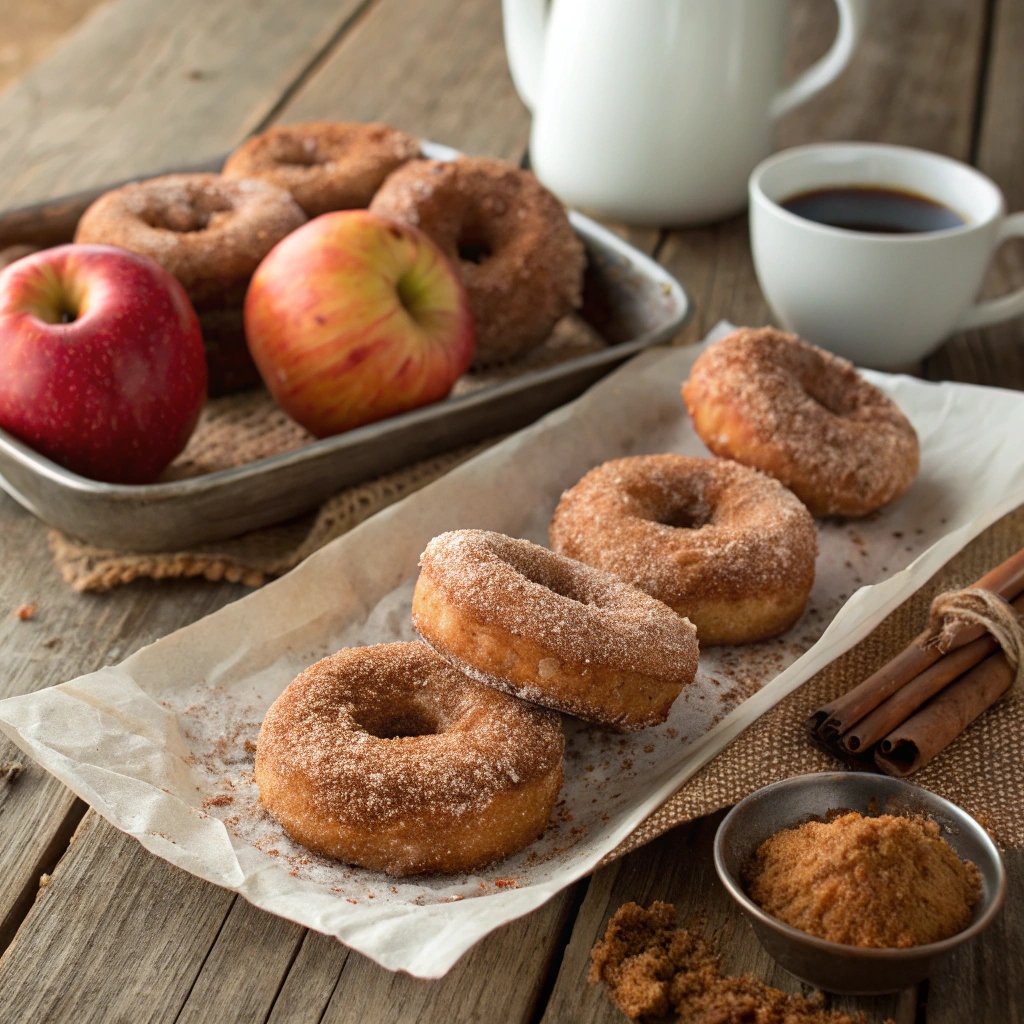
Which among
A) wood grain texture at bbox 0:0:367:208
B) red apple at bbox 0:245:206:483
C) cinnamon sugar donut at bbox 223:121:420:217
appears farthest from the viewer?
wood grain texture at bbox 0:0:367:208

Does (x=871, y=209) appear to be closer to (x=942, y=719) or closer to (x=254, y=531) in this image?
(x=942, y=719)

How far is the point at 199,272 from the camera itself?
1.90m

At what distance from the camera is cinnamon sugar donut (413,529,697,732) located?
1214 mm

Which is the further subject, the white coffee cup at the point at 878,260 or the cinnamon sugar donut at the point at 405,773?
the white coffee cup at the point at 878,260

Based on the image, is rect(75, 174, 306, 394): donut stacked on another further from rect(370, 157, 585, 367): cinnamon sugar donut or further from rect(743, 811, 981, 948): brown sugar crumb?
rect(743, 811, 981, 948): brown sugar crumb

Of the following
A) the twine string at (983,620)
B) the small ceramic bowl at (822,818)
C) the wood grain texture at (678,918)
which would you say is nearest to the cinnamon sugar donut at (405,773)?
the wood grain texture at (678,918)

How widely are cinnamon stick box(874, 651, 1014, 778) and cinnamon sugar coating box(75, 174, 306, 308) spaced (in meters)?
1.25

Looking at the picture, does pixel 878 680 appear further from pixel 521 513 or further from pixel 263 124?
pixel 263 124

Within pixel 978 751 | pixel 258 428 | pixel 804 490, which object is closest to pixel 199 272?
pixel 258 428

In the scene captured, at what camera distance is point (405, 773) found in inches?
46.1

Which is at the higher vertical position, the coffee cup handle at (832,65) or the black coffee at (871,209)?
the coffee cup handle at (832,65)

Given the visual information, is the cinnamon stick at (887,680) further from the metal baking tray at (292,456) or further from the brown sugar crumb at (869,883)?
the metal baking tray at (292,456)

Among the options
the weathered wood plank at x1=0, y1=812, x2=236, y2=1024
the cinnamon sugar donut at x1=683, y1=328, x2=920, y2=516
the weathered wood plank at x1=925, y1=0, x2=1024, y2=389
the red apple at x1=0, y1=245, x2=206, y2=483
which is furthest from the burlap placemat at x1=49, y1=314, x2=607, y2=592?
the weathered wood plank at x1=925, y1=0, x2=1024, y2=389

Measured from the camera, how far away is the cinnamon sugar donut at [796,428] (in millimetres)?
1707
